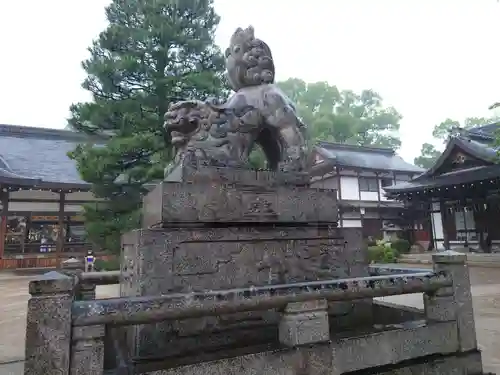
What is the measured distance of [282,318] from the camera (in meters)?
2.68

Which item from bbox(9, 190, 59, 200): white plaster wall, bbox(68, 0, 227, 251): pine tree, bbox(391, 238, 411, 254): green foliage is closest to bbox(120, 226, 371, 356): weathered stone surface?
bbox(68, 0, 227, 251): pine tree

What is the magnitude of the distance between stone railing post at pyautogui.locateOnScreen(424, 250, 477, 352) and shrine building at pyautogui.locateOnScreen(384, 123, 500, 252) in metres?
16.1

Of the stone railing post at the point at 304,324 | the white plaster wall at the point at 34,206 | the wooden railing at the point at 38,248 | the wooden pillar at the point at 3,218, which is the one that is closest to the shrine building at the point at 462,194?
the stone railing post at the point at 304,324

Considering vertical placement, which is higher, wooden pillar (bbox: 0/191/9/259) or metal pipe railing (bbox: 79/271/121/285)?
wooden pillar (bbox: 0/191/9/259)

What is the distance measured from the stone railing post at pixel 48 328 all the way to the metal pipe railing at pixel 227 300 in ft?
0.28

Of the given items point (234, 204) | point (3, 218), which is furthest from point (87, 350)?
point (3, 218)

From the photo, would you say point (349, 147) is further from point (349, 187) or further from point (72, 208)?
point (72, 208)

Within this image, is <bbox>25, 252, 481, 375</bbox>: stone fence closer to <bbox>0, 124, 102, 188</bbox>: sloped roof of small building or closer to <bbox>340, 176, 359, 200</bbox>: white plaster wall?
<bbox>0, 124, 102, 188</bbox>: sloped roof of small building

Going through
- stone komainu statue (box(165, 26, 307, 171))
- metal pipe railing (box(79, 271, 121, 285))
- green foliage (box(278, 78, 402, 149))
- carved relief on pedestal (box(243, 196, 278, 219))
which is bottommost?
metal pipe railing (box(79, 271, 121, 285))

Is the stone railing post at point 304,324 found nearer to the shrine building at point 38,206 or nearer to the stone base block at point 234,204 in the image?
the stone base block at point 234,204

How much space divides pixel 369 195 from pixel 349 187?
6.13 feet

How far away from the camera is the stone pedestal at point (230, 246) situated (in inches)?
115

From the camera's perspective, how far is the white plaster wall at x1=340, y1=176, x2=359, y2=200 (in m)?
25.1

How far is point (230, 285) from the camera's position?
10.4 ft
